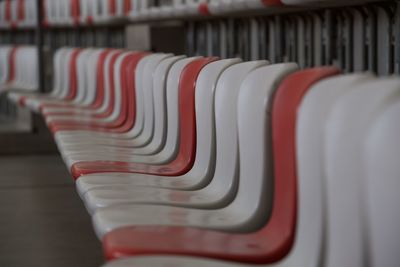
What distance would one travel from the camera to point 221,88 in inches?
95.1

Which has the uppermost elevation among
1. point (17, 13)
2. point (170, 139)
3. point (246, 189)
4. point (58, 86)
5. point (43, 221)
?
point (246, 189)

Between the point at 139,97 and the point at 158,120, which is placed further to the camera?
the point at 139,97

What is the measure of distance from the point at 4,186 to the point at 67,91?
1.57m

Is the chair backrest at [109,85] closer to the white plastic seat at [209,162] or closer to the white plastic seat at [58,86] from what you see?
the white plastic seat at [58,86]

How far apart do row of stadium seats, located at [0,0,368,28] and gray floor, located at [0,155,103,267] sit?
3.82 feet

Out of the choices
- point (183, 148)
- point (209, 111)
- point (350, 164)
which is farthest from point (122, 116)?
point (350, 164)

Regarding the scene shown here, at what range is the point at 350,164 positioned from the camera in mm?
1389

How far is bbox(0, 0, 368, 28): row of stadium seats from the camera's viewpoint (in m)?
4.27

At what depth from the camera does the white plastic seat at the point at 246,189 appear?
2.01m

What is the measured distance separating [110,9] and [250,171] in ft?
20.2

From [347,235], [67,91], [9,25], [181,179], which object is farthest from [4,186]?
[9,25]

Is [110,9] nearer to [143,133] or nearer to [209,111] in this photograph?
[143,133]

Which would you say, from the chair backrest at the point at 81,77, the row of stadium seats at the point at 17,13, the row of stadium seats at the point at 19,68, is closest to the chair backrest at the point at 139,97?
the chair backrest at the point at 81,77

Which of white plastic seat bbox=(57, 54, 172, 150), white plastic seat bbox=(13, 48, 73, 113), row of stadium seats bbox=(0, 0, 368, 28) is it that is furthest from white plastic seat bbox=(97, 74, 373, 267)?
white plastic seat bbox=(13, 48, 73, 113)
